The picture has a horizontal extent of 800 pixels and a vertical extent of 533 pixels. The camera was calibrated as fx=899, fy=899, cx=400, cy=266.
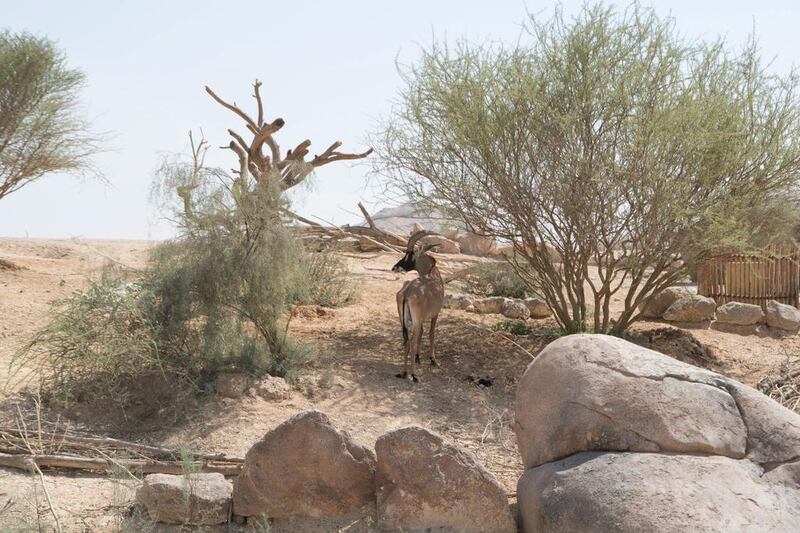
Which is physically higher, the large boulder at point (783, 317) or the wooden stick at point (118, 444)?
the large boulder at point (783, 317)

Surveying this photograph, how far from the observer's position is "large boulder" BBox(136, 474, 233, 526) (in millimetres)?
5648

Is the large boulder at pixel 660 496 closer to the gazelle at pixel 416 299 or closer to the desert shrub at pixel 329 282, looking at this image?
the gazelle at pixel 416 299

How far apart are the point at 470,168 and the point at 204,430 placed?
201 inches

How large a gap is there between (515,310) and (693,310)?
283 centimetres

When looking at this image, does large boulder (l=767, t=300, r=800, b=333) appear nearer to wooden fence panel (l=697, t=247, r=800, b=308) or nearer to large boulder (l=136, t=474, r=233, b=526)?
wooden fence panel (l=697, t=247, r=800, b=308)

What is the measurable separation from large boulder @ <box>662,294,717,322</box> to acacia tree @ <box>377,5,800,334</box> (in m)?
2.36

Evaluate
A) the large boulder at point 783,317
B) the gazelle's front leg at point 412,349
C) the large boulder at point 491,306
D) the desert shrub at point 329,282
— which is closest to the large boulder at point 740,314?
the large boulder at point 783,317

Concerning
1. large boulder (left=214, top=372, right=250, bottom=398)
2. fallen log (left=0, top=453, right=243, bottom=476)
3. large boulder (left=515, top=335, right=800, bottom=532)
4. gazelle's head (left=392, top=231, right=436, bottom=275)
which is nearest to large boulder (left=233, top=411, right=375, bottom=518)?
fallen log (left=0, top=453, right=243, bottom=476)

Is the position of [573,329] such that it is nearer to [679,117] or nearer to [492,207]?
[492,207]

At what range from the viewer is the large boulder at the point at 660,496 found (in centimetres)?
467

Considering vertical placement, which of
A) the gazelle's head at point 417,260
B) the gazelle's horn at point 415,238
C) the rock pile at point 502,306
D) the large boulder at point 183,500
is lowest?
the large boulder at point 183,500

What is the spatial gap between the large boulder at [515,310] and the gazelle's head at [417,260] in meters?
3.61

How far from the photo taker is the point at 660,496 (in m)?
4.75

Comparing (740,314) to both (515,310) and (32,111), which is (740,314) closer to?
(515,310)
